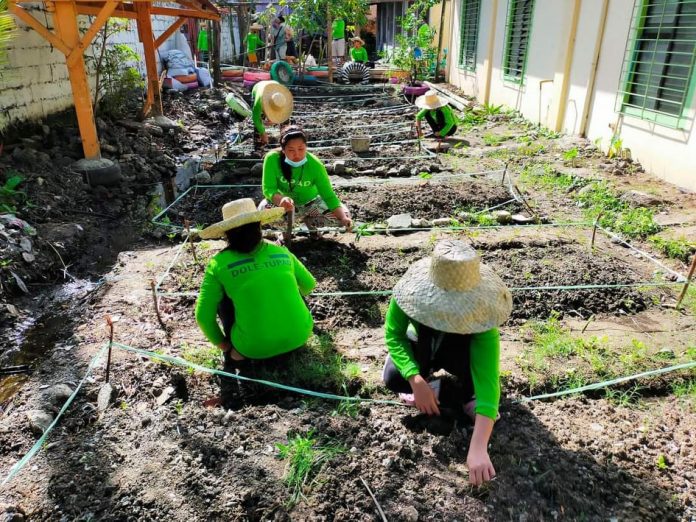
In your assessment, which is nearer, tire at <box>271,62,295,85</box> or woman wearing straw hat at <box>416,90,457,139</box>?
woman wearing straw hat at <box>416,90,457,139</box>

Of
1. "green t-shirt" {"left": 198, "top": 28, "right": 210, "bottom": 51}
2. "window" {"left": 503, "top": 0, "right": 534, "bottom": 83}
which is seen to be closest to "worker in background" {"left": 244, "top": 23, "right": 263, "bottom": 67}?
"green t-shirt" {"left": 198, "top": 28, "right": 210, "bottom": 51}

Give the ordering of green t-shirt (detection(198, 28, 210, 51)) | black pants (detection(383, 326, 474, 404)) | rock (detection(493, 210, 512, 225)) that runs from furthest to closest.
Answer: green t-shirt (detection(198, 28, 210, 51))
rock (detection(493, 210, 512, 225))
black pants (detection(383, 326, 474, 404))

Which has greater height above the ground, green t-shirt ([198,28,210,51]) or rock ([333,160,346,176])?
green t-shirt ([198,28,210,51])

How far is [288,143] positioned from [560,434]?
117 inches

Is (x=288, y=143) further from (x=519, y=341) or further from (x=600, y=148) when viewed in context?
(x=600, y=148)

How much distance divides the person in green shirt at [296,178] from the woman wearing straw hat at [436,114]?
14.7 ft

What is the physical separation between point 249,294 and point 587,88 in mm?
7293

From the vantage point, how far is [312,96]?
44.5 ft

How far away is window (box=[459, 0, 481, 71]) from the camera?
1327 cm

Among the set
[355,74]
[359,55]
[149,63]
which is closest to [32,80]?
[149,63]

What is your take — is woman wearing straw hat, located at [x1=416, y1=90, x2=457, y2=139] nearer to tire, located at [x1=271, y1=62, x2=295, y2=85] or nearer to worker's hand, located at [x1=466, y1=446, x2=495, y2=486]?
worker's hand, located at [x1=466, y1=446, x2=495, y2=486]

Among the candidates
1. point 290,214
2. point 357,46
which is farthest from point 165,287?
point 357,46

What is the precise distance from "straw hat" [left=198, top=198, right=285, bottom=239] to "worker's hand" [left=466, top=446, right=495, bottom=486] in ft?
5.08

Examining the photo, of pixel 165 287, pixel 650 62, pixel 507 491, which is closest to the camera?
pixel 507 491
